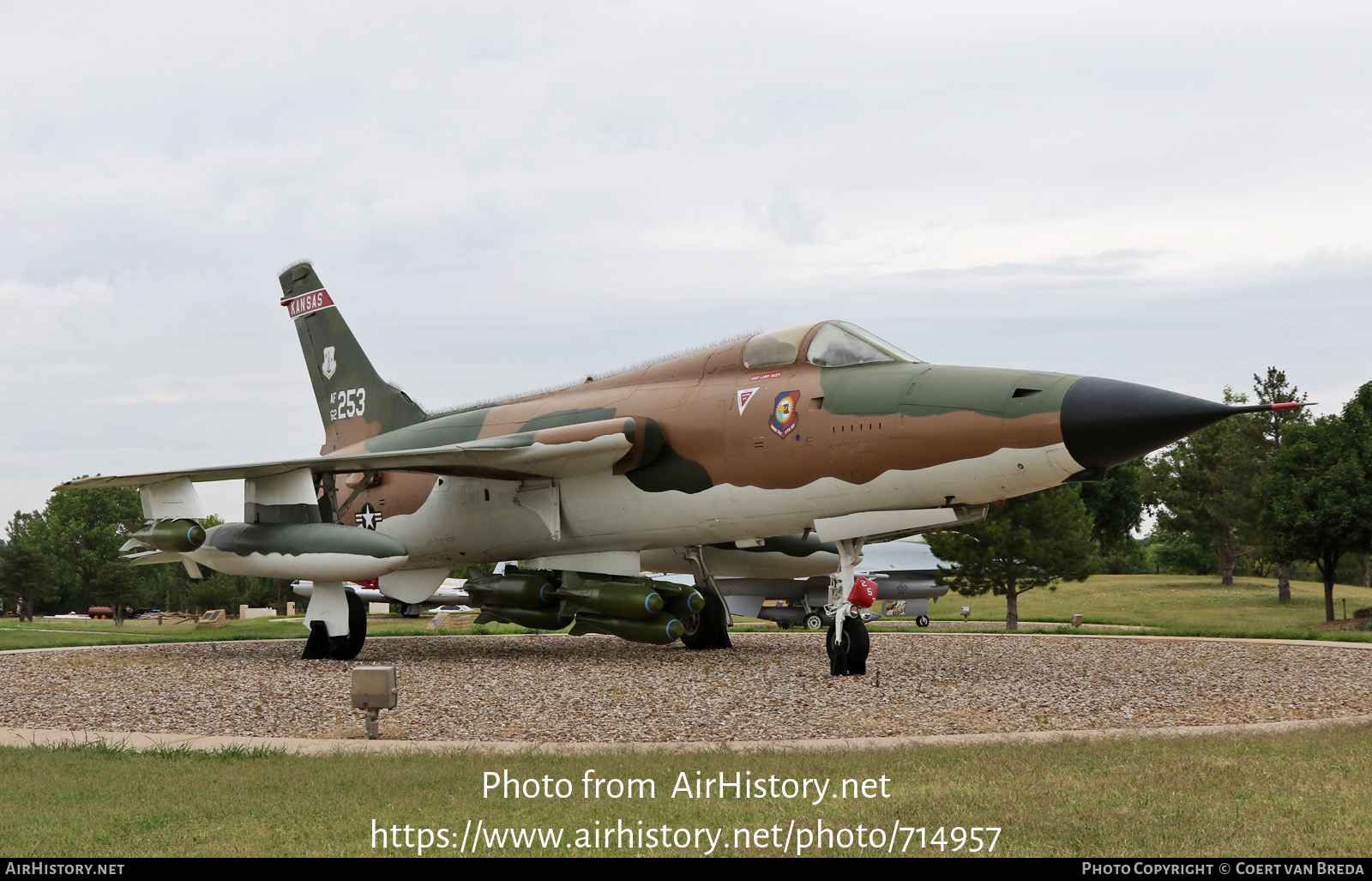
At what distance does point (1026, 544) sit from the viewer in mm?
28594

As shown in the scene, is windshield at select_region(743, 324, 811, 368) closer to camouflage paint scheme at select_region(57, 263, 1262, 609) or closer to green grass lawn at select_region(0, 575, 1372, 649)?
camouflage paint scheme at select_region(57, 263, 1262, 609)

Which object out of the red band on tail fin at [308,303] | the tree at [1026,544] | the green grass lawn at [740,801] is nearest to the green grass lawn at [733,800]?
the green grass lawn at [740,801]

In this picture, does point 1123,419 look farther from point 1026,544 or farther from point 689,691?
point 1026,544

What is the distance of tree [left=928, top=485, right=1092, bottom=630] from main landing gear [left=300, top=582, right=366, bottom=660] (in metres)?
16.9

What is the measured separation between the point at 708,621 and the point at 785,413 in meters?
5.20

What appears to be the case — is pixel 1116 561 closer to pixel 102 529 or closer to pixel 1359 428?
pixel 1359 428

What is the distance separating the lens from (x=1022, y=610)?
45.5 m

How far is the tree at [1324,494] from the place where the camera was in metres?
31.9

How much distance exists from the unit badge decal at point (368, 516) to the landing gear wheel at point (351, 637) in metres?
1.27

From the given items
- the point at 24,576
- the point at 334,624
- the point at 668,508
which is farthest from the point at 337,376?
the point at 24,576

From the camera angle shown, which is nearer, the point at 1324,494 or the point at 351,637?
the point at 351,637

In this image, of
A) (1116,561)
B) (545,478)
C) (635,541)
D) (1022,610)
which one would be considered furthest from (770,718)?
(1116,561)

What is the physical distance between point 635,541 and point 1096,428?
6.31 meters

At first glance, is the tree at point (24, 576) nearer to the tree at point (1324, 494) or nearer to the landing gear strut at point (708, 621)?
the landing gear strut at point (708, 621)
